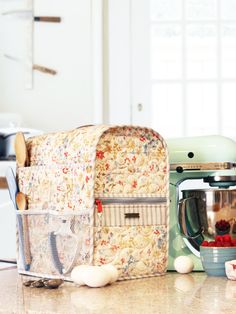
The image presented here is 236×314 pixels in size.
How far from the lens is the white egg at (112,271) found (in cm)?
121

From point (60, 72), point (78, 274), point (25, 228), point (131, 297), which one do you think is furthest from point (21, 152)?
point (60, 72)

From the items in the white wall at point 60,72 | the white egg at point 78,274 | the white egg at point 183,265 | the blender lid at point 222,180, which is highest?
the white wall at point 60,72

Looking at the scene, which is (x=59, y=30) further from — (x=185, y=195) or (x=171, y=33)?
(x=185, y=195)

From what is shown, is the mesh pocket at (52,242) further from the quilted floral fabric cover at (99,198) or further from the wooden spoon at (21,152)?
the wooden spoon at (21,152)

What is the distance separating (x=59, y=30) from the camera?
3463 millimetres

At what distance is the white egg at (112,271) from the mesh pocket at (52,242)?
4cm

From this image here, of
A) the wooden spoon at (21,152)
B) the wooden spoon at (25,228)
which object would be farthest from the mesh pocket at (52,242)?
the wooden spoon at (21,152)

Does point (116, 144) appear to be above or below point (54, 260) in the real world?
above

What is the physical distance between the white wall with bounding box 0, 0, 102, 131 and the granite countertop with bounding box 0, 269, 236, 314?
219 cm

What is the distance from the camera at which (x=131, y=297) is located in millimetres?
1087

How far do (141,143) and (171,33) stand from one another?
7.33ft

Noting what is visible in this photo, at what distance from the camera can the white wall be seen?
3.44 m

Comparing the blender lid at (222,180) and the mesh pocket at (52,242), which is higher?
the blender lid at (222,180)

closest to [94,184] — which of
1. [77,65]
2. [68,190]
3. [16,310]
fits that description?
[68,190]
